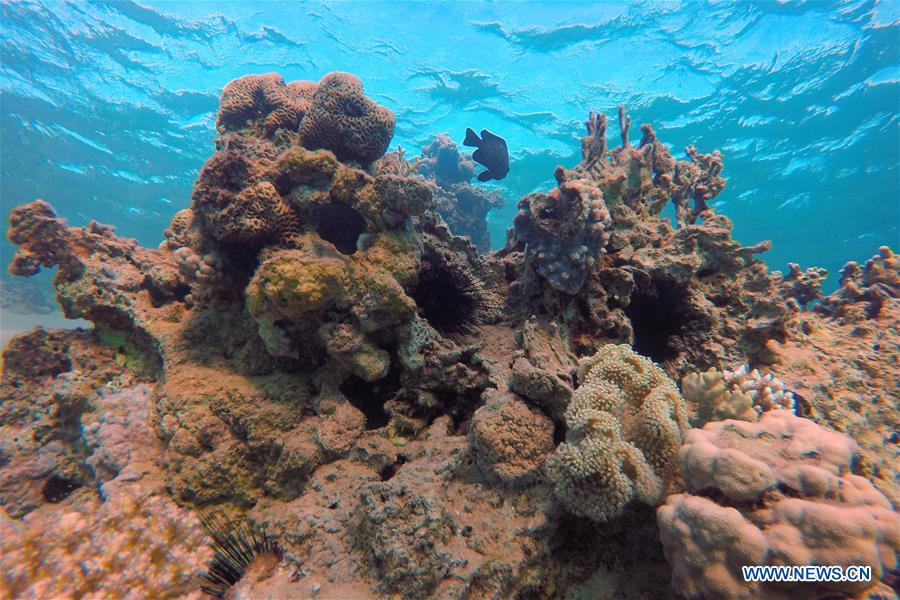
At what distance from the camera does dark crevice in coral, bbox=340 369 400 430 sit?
156 inches

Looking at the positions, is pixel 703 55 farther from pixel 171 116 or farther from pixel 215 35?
pixel 171 116

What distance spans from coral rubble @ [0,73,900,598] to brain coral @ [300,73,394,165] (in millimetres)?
31

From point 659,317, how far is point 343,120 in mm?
4841

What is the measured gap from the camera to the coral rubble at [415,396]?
7.14 ft

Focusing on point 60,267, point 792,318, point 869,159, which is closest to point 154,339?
point 60,267

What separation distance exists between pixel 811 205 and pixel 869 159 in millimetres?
5852

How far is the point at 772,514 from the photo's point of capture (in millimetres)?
1891

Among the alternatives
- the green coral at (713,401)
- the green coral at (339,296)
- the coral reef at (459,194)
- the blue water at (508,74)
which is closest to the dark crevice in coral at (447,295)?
the green coral at (339,296)

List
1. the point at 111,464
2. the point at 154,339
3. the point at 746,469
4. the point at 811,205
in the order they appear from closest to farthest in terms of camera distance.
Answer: the point at 746,469
the point at 111,464
the point at 154,339
the point at 811,205

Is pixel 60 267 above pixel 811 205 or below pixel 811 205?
below

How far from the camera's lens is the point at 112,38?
1551 cm

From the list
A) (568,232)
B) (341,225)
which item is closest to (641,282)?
(568,232)

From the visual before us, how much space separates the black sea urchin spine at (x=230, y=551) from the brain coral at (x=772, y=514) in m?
2.70

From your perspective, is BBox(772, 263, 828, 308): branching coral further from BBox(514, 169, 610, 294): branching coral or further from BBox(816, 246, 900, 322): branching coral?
BBox(514, 169, 610, 294): branching coral
